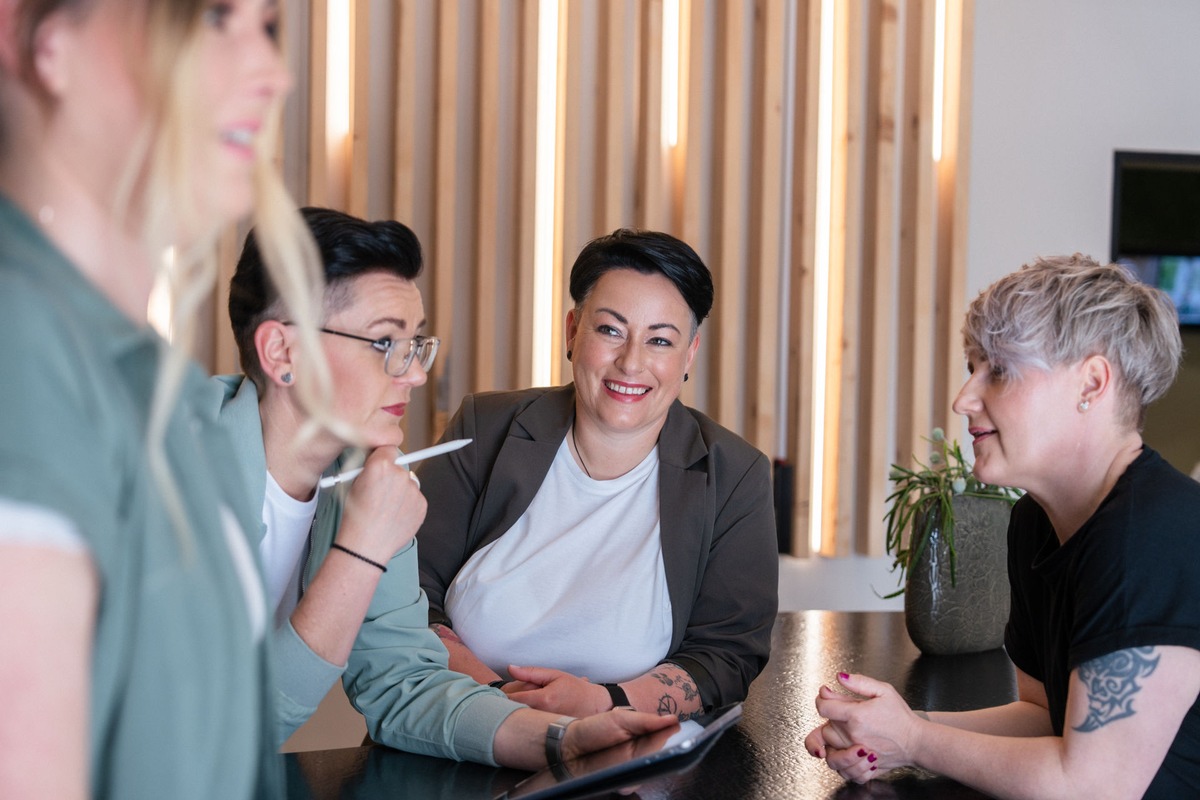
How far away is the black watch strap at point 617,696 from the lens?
1938 millimetres

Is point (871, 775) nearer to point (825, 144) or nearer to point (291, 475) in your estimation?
point (291, 475)

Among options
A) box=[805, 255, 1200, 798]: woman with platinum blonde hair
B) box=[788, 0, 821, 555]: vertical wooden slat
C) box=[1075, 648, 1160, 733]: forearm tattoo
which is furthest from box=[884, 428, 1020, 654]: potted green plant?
box=[788, 0, 821, 555]: vertical wooden slat

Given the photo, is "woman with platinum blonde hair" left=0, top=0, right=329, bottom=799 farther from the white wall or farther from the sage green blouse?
the white wall

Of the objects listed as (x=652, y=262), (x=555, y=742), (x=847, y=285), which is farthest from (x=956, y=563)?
(x=847, y=285)

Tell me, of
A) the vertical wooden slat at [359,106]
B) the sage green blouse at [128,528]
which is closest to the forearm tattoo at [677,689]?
the sage green blouse at [128,528]

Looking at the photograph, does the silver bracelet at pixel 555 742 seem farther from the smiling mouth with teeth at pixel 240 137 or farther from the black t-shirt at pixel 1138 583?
the smiling mouth with teeth at pixel 240 137

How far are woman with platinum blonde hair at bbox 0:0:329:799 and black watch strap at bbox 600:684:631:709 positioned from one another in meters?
1.19

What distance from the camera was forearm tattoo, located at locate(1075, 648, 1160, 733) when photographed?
1.37 meters

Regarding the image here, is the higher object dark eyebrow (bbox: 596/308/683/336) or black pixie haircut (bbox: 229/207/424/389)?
black pixie haircut (bbox: 229/207/424/389)

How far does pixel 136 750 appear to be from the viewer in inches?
28.1

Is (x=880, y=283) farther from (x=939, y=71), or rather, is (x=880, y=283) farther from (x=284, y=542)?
(x=284, y=542)

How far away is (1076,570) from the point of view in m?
1.52

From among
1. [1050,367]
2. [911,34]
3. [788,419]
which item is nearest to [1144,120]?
[911,34]

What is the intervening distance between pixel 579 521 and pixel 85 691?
1.71m
